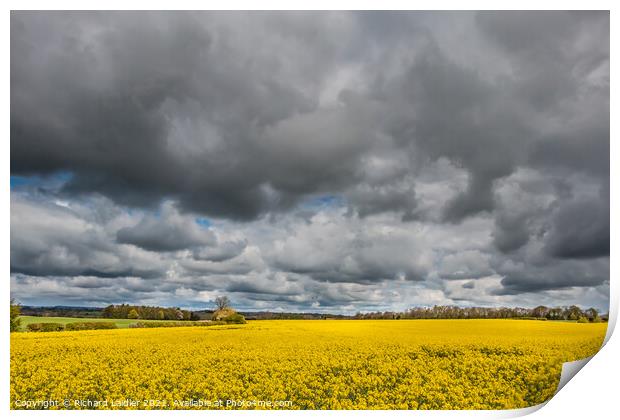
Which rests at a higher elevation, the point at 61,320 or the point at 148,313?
the point at 148,313

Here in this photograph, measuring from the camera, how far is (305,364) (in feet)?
27.7

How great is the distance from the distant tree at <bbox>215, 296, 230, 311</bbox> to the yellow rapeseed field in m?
0.40

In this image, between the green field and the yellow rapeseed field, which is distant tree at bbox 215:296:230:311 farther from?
the green field

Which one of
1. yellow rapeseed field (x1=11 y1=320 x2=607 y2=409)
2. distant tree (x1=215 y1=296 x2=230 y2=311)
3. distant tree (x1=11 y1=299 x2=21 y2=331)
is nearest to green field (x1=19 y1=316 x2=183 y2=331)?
distant tree (x1=11 y1=299 x2=21 y2=331)

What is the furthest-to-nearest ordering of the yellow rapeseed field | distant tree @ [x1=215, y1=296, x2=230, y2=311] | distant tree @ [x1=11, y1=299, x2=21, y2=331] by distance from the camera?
distant tree @ [x1=215, y1=296, x2=230, y2=311]
distant tree @ [x1=11, y1=299, x2=21, y2=331]
the yellow rapeseed field

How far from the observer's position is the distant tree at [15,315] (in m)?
8.31

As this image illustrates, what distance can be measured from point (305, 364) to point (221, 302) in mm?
1725

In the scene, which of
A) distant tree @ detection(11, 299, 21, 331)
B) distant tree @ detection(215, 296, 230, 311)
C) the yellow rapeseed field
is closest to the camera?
the yellow rapeseed field

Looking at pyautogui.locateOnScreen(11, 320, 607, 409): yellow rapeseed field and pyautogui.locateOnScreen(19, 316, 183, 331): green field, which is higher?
pyautogui.locateOnScreen(19, 316, 183, 331): green field

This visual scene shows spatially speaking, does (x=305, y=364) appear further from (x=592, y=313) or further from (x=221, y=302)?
(x=592, y=313)

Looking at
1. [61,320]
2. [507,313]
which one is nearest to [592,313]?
[507,313]

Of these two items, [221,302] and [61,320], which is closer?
[221,302]

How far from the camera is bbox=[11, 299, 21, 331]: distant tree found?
8.31 metres

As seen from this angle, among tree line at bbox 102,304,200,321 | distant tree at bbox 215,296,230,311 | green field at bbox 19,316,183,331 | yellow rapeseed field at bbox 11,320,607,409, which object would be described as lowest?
yellow rapeseed field at bbox 11,320,607,409
